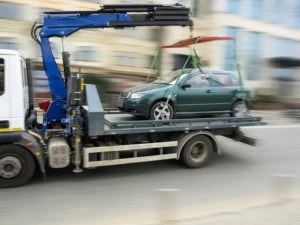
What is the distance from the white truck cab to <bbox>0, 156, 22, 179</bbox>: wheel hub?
477mm

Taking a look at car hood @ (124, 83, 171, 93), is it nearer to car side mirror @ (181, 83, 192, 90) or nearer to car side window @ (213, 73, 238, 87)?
car side mirror @ (181, 83, 192, 90)

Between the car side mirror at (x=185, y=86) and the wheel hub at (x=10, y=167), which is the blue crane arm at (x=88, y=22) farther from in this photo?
the car side mirror at (x=185, y=86)

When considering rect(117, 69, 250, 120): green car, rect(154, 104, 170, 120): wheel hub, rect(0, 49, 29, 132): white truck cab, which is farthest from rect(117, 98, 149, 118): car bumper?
rect(0, 49, 29, 132): white truck cab

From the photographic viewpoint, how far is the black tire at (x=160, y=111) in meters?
10.1

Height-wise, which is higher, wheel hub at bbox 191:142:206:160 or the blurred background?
the blurred background

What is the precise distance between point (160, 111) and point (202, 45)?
1890cm

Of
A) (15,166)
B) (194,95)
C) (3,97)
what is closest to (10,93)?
(3,97)

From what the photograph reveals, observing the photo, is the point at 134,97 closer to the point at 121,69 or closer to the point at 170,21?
the point at 170,21

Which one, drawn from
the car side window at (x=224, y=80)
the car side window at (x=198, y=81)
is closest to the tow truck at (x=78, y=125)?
the car side window at (x=198, y=81)

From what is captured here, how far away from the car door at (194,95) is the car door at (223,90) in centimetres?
24

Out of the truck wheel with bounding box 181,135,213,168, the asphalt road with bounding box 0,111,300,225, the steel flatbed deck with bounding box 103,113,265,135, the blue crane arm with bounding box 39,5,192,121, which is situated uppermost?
the blue crane arm with bounding box 39,5,192,121

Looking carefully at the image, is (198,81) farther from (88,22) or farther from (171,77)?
(88,22)

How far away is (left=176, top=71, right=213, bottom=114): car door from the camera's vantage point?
34.0 ft

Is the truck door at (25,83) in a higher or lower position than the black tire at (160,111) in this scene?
higher
